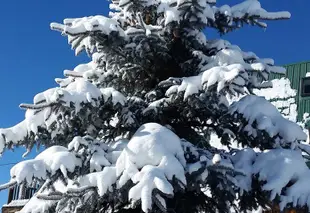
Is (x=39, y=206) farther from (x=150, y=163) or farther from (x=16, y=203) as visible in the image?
(x=16, y=203)

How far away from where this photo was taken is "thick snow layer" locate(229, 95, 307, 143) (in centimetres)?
588

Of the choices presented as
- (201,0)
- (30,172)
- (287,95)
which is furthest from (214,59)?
(287,95)

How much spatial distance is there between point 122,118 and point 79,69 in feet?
5.37

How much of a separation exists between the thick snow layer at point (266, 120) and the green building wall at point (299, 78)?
906 cm

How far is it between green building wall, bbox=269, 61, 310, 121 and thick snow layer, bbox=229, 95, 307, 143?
906 cm

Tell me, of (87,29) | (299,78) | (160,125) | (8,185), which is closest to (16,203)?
(8,185)

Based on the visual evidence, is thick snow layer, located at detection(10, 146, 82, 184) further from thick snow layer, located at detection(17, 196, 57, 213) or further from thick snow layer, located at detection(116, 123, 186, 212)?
thick snow layer, located at detection(17, 196, 57, 213)

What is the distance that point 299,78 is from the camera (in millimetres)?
15516

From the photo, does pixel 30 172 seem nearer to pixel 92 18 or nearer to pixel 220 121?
pixel 92 18

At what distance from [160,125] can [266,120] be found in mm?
1411

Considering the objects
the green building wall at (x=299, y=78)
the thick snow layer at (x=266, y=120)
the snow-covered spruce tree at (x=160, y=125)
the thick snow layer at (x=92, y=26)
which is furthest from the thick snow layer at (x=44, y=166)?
the green building wall at (x=299, y=78)

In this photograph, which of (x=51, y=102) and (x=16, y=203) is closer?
(x=51, y=102)

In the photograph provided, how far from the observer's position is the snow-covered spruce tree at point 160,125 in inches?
200

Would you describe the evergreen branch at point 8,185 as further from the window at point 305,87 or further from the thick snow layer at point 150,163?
the window at point 305,87
